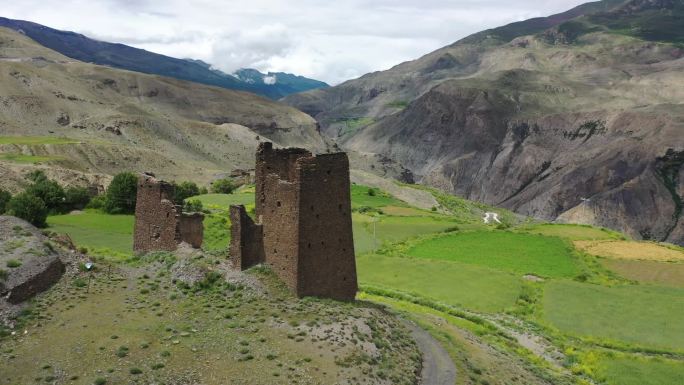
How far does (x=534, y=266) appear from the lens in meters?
65.3

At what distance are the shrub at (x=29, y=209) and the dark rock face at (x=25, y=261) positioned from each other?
3083 centimetres

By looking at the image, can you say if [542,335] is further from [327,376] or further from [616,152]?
[616,152]

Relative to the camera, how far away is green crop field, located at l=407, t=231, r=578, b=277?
6494cm

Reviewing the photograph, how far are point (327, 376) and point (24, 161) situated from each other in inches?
3690

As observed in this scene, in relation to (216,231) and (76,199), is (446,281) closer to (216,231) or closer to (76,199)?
(216,231)

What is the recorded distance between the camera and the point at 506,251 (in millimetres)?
71812

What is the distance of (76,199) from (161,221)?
44.9m

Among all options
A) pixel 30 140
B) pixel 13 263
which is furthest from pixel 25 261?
pixel 30 140

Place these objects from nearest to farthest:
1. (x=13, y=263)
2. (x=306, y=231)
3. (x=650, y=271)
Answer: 1. (x=13, y=263)
2. (x=306, y=231)
3. (x=650, y=271)

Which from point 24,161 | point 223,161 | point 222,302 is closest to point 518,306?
point 222,302

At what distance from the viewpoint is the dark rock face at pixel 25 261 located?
1059 inches

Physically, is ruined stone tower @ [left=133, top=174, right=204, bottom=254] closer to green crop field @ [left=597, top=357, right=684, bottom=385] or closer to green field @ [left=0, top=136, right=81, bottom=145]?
green crop field @ [left=597, top=357, right=684, bottom=385]

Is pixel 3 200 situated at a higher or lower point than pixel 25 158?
lower

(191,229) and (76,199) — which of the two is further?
(76,199)
